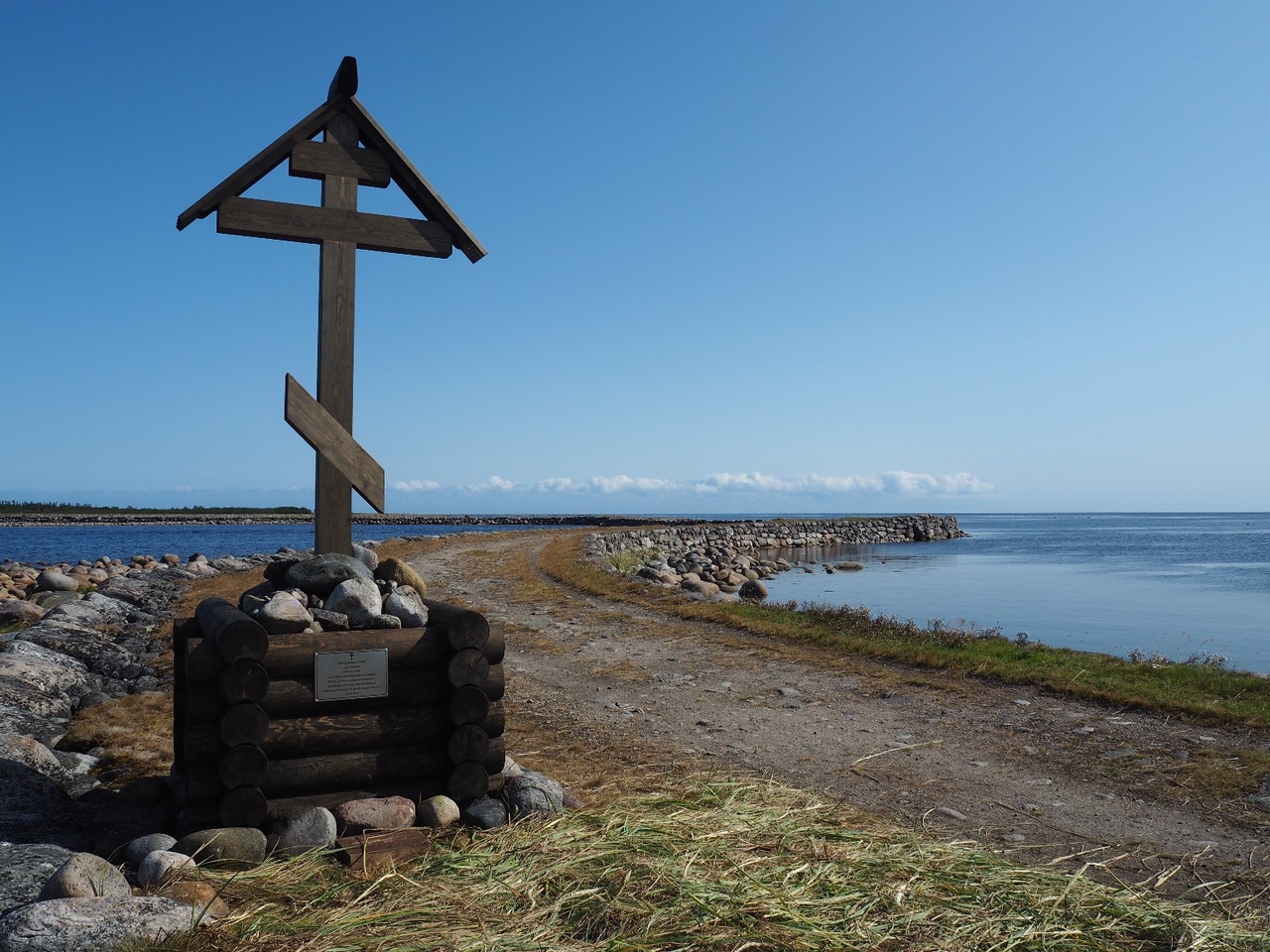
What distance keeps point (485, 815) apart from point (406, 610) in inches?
57.8

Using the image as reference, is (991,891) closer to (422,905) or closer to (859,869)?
(859,869)

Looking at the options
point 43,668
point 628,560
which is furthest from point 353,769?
point 628,560

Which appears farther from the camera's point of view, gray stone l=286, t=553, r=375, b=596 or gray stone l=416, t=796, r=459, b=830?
gray stone l=286, t=553, r=375, b=596

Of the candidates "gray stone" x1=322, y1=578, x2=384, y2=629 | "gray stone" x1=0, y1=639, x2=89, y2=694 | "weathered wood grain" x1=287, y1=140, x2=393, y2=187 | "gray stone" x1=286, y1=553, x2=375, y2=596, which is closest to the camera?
"gray stone" x1=322, y1=578, x2=384, y2=629

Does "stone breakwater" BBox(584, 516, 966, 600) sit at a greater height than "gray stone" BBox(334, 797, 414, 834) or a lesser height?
lesser

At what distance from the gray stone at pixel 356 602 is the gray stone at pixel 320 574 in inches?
6.2

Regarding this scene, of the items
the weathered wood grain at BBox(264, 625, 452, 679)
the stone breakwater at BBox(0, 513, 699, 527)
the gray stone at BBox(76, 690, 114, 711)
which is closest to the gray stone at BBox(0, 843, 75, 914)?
the weathered wood grain at BBox(264, 625, 452, 679)

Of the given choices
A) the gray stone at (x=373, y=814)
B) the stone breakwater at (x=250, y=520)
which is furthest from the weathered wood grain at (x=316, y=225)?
the stone breakwater at (x=250, y=520)

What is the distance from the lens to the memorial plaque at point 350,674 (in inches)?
212

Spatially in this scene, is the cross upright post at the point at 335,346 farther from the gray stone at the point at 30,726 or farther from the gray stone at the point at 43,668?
the gray stone at the point at 43,668

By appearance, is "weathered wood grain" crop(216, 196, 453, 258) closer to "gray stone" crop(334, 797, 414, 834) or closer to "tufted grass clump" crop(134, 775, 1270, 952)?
"gray stone" crop(334, 797, 414, 834)

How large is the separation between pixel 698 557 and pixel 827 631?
21.8m

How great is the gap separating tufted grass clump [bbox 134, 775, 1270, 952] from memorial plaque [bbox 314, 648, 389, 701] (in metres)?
0.98

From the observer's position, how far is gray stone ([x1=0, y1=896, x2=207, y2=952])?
3502 millimetres
